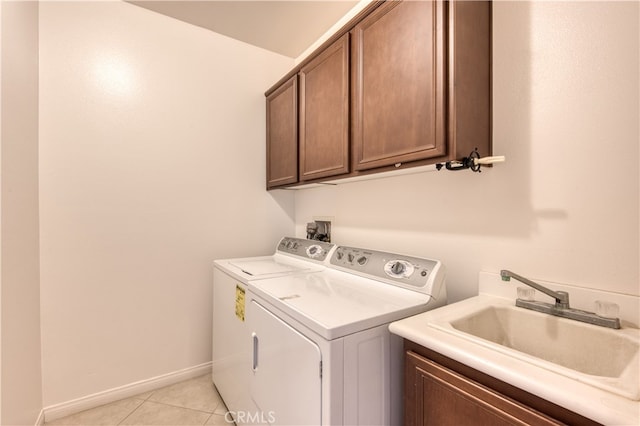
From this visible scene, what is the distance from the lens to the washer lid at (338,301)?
0.93 m

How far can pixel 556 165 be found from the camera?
1070mm

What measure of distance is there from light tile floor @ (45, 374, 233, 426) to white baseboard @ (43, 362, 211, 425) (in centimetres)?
3

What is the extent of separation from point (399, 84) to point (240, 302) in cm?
134

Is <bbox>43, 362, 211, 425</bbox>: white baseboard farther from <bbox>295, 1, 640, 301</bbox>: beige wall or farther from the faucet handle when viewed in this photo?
the faucet handle

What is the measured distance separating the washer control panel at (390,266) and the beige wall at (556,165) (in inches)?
9.6

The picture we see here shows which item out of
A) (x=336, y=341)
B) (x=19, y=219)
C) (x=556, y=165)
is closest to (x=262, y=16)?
(x=19, y=219)

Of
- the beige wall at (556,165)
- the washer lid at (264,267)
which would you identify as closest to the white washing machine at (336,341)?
the washer lid at (264,267)

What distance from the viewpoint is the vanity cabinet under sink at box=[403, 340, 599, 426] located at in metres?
0.63

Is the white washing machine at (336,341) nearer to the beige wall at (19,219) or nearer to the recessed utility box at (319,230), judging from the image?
the recessed utility box at (319,230)

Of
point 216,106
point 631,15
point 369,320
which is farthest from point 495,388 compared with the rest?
point 216,106

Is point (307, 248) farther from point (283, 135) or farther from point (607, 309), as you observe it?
point (607, 309)

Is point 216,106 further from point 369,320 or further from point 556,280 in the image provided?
point 556,280

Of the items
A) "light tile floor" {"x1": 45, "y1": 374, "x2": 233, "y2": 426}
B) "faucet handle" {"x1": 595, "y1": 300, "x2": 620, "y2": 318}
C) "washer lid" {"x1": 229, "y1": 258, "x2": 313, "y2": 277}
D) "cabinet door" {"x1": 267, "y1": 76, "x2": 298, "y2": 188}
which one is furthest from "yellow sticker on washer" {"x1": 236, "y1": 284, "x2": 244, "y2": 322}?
"faucet handle" {"x1": 595, "y1": 300, "x2": 620, "y2": 318}

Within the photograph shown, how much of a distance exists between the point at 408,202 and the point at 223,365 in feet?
4.97
